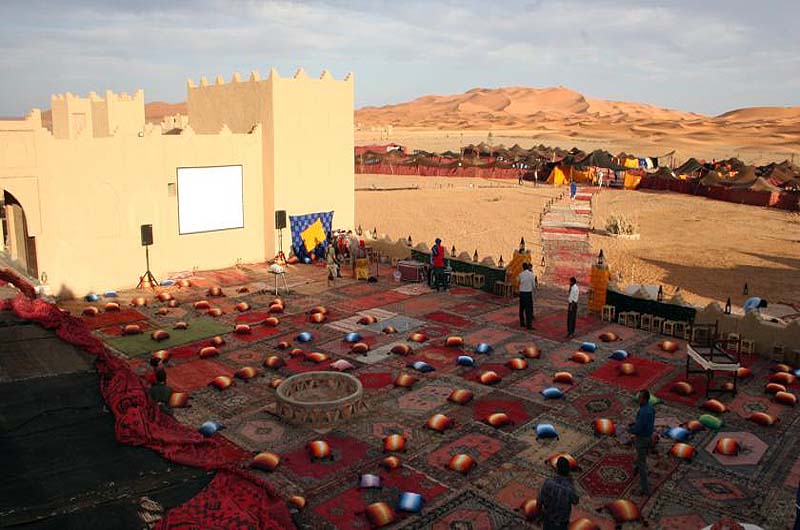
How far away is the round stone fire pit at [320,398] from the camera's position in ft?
37.9

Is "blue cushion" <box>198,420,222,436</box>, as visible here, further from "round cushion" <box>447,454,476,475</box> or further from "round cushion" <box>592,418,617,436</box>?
"round cushion" <box>592,418,617,436</box>

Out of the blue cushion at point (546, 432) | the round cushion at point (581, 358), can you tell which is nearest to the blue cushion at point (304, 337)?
the round cushion at point (581, 358)

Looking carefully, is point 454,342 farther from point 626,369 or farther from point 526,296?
point 626,369

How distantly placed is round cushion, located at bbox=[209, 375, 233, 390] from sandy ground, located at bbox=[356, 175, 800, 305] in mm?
13683

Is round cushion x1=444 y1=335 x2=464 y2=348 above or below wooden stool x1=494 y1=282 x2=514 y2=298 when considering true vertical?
below

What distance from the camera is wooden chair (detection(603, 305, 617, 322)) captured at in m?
17.3

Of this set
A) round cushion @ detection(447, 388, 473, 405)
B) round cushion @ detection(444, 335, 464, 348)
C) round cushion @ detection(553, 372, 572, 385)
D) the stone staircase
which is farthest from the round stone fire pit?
the stone staircase

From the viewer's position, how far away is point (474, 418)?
1183 cm

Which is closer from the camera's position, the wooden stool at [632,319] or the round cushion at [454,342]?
the round cushion at [454,342]

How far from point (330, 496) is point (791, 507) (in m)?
6.26

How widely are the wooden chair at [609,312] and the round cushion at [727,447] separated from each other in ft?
22.5

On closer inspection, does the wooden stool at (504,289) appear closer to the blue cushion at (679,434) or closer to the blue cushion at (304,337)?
the blue cushion at (304,337)

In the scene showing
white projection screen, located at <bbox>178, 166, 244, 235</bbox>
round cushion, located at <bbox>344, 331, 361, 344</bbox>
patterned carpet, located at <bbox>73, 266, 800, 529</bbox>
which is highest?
white projection screen, located at <bbox>178, 166, 244, 235</bbox>

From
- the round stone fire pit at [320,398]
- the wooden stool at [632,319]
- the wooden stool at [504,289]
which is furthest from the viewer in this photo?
the wooden stool at [504,289]
